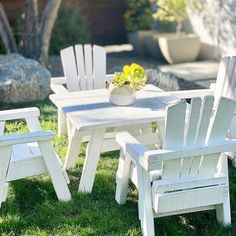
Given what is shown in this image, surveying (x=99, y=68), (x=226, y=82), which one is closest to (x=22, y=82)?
(x=99, y=68)

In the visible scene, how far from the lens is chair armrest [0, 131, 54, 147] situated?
2873mm

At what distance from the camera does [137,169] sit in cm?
275

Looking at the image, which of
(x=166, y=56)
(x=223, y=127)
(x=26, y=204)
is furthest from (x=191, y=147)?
(x=166, y=56)

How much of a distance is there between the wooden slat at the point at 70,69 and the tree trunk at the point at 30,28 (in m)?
2.80

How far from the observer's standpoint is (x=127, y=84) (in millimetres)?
3354

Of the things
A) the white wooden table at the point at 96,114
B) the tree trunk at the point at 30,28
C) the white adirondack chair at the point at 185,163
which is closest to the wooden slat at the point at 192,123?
the white adirondack chair at the point at 185,163

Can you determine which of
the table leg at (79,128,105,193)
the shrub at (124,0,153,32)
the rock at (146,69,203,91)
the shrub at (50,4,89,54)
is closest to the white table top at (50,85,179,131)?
the table leg at (79,128,105,193)

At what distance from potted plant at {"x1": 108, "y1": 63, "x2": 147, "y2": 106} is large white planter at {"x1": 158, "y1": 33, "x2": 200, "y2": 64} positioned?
4.52 m

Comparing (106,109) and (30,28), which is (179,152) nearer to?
(106,109)

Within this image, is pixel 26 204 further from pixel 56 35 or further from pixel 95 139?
pixel 56 35

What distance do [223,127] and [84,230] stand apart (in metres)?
1.02

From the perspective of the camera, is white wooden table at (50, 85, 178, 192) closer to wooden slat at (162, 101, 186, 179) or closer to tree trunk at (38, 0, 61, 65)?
wooden slat at (162, 101, 186, 179)

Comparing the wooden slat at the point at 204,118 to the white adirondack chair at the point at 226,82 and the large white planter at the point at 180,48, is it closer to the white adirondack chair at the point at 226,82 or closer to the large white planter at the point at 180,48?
the white adirondack chair at the point at 226,82

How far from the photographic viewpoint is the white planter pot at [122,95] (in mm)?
3348
